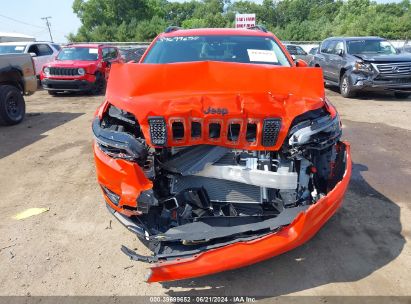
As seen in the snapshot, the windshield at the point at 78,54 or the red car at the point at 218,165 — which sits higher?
the red car at the point at 218,165

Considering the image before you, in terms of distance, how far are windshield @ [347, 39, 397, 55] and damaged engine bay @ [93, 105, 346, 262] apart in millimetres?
9108

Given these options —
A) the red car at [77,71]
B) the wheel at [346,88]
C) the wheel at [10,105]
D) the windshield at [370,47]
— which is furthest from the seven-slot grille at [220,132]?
the red car at [77,71]

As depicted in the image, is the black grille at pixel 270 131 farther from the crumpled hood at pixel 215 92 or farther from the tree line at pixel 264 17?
the tree line at pixel 264 17

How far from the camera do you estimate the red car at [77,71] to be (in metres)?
11.6

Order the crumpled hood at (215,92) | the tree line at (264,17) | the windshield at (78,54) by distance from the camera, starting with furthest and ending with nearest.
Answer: the tree line at (264,17) → the windshield at (78,54) → the crumpled hood at (215,92)

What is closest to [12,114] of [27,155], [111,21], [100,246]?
[27,155]

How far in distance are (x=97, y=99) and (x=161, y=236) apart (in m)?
9.66

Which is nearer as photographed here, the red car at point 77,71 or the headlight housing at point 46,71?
the red car at point 77,71

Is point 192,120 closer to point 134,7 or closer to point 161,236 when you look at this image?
point 161,236

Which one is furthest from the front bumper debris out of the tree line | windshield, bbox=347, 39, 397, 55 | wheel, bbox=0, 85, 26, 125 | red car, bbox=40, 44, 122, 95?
the tree line

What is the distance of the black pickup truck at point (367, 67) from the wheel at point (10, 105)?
791 centimetres

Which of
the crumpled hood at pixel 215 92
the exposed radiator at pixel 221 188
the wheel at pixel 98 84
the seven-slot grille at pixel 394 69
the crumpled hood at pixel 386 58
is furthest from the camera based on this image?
the wheel at pixel 98 84

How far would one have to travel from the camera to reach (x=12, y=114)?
7.76 meters

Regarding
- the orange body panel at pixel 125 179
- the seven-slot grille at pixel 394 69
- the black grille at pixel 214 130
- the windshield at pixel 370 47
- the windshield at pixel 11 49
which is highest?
the black grille at pixel 214 130
